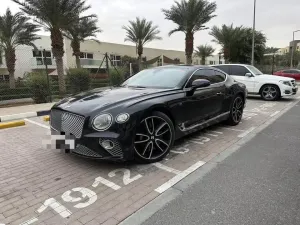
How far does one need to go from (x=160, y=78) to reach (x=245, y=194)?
105 inches

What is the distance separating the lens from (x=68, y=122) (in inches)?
143

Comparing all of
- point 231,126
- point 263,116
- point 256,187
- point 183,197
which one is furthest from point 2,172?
point 263,116

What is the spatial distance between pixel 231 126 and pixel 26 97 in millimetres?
9827

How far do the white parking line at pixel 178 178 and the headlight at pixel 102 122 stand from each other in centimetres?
105

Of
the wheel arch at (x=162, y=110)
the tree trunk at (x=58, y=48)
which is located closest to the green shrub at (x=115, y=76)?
the tree trunk at (x=58, y=48)

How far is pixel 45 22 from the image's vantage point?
13.4 m

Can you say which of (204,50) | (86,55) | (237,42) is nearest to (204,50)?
(204,50)

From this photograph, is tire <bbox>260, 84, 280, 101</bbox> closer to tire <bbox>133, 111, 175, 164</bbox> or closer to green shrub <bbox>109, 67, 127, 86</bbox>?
green shrub <bbox>109, 67, 127, 86</bbox>

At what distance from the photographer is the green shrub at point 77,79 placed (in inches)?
480

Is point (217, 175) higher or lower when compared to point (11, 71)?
lower

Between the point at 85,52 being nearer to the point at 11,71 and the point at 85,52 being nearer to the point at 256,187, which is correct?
the point at 11,71

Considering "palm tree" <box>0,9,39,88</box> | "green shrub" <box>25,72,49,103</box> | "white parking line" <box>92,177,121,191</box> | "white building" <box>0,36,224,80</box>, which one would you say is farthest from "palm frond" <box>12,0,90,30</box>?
"white parking line" <box>92,177,121,191</box>

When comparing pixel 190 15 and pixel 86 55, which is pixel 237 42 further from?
pixel 86 55

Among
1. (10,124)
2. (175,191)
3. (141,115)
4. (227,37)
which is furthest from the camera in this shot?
(227,37)
